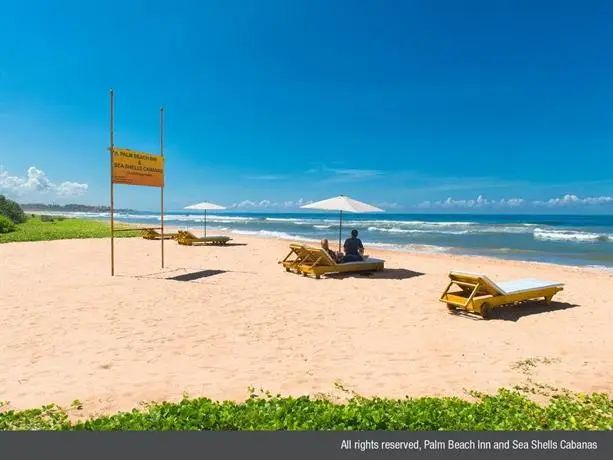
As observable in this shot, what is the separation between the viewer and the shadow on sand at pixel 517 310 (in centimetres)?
763

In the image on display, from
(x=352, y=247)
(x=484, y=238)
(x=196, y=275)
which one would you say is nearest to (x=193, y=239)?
(x=196, y=275)

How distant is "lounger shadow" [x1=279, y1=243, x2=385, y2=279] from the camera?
11711 millimetres

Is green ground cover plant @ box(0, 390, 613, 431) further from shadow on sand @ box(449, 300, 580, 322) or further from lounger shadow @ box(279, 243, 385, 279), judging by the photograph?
lounger shadow @ box(279, 243, 385, 279)

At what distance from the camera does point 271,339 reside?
20.2 ft

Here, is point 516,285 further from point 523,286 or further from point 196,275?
point 196,275

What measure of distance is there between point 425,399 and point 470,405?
1.33ft

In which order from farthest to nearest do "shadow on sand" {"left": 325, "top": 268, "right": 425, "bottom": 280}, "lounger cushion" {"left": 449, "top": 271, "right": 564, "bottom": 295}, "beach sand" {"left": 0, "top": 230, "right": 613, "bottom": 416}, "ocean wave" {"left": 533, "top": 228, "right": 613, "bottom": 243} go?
"ocean wave" {"left": 533, "top": 228, "right": 613, "bottom": 243} → "shadow on sand" {"left": 325, "top": 268, "right": 425, "bottom": 280} → "lounger cushion" {"left": 449, "top": 271, "right": 564, "bottom": 295} → "beach sand" {"left": 0, "top": 230, "right": 613, "bottom": 416}

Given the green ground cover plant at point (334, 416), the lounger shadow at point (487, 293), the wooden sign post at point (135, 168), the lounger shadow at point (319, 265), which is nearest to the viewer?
the green ground cover plant at point (334, 416)

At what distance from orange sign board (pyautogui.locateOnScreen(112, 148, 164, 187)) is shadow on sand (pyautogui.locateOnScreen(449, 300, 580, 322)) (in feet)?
29.2

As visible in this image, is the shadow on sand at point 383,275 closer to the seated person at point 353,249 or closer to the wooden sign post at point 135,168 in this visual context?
the seated person at point 353,249

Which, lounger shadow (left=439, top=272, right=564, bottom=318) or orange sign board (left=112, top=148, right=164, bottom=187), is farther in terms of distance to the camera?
orange sign board (left=112, top=148, right=164, bottom=187)

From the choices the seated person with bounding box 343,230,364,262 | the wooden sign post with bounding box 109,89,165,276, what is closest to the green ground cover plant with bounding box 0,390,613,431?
the wooden sign post with bounding box 109,89,165,276

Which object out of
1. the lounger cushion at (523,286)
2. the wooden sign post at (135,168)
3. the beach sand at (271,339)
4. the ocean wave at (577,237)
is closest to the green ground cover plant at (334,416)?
the beach sand at (271,339)

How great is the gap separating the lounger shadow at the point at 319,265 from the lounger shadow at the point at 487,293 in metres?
3.99
